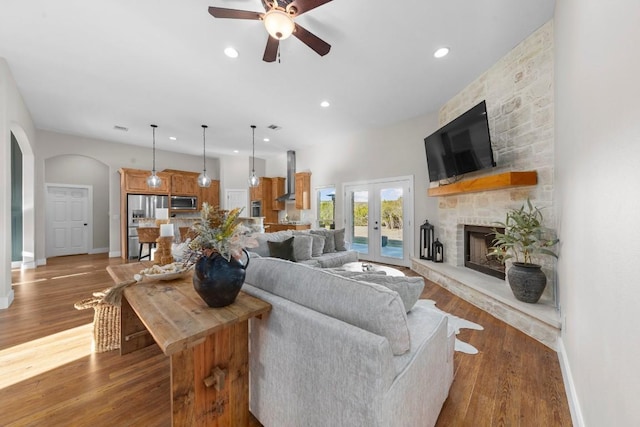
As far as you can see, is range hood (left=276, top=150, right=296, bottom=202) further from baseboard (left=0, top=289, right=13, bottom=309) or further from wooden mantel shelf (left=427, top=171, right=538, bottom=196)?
baseboard (left=0, top=289, right=13, bottom=309)

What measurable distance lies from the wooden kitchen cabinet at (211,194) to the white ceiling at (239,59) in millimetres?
3020

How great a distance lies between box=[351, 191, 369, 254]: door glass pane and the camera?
604 centimetres

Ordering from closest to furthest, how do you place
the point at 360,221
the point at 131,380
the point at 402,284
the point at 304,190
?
the point at 402,284 → the point at 131,380 → the point at 360,221 → the point at 304,190

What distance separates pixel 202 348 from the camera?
1.24 m

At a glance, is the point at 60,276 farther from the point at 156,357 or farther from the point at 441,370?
the point at 441,370

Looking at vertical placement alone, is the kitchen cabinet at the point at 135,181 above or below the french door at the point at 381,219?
above

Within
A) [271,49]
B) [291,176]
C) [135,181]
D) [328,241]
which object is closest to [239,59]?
[271,49]

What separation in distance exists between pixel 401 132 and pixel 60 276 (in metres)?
7.42

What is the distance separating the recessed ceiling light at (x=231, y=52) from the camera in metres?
2.92

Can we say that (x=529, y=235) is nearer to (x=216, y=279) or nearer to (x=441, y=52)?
(x=441, y=52)

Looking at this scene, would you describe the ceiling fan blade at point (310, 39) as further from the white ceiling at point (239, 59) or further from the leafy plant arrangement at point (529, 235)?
the leafy plant arrangement at point (529, 235)

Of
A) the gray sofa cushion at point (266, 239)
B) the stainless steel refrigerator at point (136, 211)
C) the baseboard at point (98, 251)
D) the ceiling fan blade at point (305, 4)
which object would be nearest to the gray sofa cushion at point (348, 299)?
the ceiling fan blade at point (305, 4)

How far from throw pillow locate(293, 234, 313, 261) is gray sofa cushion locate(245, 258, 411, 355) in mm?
2313

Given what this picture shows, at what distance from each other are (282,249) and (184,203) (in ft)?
17.7
